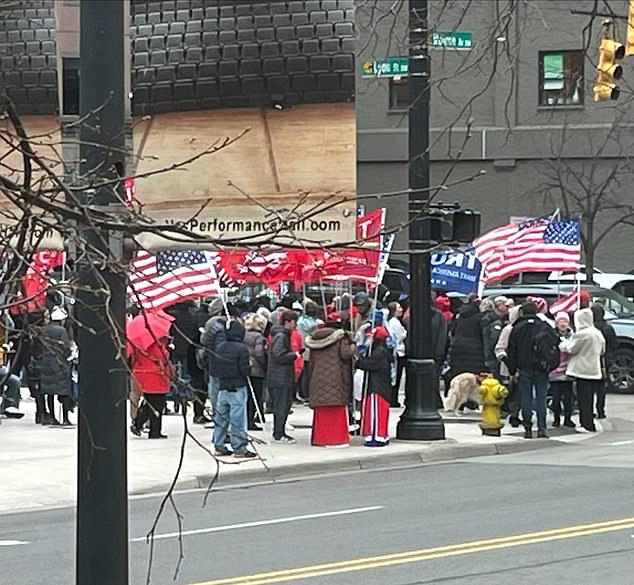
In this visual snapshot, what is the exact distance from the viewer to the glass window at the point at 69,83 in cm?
540

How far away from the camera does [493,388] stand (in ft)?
59.2

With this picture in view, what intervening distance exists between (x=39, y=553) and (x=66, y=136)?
5.78 metres

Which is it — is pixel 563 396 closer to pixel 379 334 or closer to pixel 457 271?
pixel 379 334

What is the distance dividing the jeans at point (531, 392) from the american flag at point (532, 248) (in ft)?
13.9

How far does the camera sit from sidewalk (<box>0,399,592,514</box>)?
46.8 ft

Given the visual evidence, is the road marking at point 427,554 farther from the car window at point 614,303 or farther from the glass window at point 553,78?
the glass window at point 553,78

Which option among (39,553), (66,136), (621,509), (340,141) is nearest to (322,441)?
(621,509)

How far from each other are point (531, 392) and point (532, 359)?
0.59 metres

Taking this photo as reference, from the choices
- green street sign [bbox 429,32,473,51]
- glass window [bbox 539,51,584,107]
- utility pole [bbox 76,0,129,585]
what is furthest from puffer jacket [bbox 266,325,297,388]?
glass window [bbox 539,51,584,107]

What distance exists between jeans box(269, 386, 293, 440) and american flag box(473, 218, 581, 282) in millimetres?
6020

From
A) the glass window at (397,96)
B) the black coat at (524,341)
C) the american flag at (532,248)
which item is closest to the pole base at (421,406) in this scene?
the black coat at (524,341)

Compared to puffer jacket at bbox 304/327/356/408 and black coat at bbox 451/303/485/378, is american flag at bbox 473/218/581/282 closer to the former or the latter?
black coat at bbox 451/303/485/378

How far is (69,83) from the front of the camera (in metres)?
5.45

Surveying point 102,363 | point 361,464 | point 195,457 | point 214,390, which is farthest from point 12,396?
point 102,363
